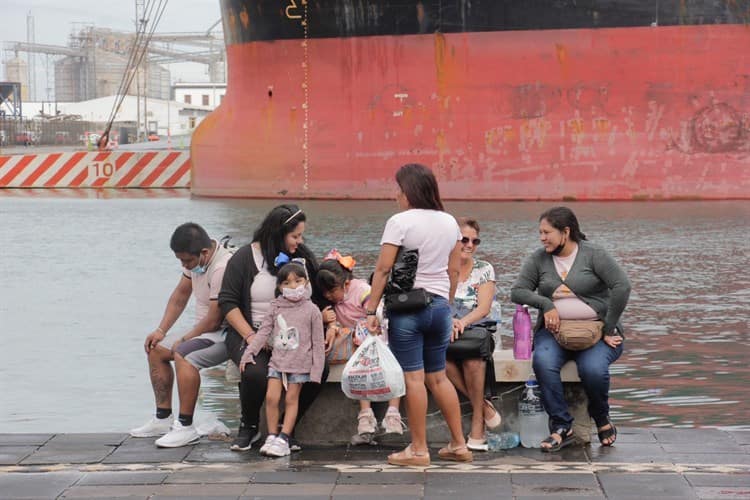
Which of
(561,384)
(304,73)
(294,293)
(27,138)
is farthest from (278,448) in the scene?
(27,138)

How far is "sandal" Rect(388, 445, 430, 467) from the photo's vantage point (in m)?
6.32

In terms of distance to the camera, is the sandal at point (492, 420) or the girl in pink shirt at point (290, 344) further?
the sandal at point (492, 420)

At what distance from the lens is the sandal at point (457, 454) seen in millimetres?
6426

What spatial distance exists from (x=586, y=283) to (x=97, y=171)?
27.8 metres

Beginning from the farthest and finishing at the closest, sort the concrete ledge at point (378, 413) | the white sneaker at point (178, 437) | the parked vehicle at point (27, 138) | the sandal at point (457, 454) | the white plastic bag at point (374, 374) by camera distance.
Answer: the parked vehicle at point (27, 138) < the concrete ledge at point (378, 413) < the white sneaker at point (178, 437) < the sandal at point (457, 454) < the white plastic bag at point (374, 374)

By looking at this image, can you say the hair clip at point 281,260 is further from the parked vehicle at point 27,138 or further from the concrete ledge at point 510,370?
the parked vehicle at point 27,138

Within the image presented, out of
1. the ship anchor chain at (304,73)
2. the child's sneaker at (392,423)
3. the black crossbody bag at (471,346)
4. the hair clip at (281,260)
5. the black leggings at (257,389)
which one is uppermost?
the ship anchor chain at (304,73)

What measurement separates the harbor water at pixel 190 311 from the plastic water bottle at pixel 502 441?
161 centimetres

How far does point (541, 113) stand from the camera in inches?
1053

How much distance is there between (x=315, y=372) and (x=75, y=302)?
7.68 metres

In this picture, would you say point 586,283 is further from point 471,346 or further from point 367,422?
point 367,422

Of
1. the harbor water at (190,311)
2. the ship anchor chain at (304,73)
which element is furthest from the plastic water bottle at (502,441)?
the ship anchor chain at (304,73)

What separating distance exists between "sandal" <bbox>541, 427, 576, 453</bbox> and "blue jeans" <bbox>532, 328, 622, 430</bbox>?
0.02 m

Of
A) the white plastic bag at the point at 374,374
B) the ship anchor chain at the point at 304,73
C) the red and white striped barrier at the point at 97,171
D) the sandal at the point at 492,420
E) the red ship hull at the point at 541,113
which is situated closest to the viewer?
the white plastic bag at the point at 374,374
